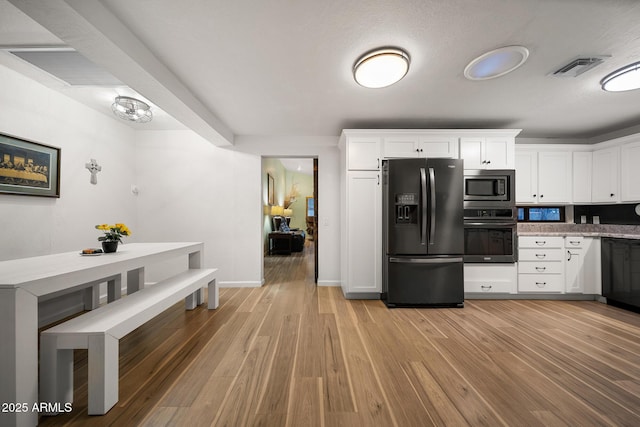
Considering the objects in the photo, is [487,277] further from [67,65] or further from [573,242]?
[67,65]

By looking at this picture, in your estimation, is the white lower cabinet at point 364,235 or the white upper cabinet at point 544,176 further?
the white upper cabinet at point 544,176

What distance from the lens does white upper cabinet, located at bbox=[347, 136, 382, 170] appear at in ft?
11.3

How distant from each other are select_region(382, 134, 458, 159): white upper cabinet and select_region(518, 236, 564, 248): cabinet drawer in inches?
59.6

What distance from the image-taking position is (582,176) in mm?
3652

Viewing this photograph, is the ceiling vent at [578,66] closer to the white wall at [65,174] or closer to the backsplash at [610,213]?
the backsplash at [610,213]

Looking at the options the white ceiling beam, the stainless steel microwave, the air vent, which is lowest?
the stainless steel microwave

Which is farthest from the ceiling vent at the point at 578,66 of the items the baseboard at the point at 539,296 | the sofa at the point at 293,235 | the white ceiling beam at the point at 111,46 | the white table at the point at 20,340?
the sofa at the point at 293,235

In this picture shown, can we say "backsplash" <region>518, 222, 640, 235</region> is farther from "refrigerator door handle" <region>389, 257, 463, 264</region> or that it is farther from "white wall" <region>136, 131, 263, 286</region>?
"white wall" <region>136, 131, 263, 286</region>

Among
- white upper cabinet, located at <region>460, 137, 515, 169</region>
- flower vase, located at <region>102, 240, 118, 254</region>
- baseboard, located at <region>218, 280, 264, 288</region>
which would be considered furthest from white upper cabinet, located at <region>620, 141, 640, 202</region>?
flower vase, located at <region>102, 240, 118, 254</region>

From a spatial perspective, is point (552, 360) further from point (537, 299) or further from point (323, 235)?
point (323, 235)

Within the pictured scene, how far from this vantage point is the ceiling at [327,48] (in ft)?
5.14

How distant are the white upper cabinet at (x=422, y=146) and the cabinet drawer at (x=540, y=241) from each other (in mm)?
1513

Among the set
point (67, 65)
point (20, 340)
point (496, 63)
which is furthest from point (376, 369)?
point (67, 65)

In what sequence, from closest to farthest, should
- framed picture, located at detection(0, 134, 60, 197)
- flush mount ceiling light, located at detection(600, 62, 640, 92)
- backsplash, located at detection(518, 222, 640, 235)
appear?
1. flush mount ceiling light, located at detection(600, 62, 640, 92)
2. framed picture, located at detection(0, 134, 60, 197)
3. backsplash, located at detection(518, 222, 640, 235)
